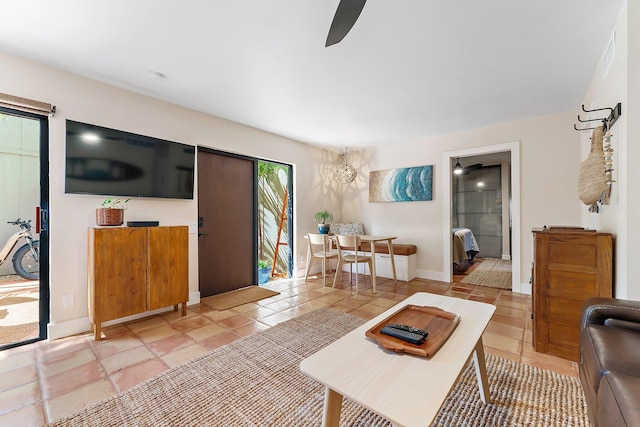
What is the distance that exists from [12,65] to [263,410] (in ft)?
10.5

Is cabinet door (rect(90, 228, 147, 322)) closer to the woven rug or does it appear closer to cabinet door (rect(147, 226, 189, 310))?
cabinet door (rect(147, 226, 189, 310))

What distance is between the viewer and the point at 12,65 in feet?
7.02

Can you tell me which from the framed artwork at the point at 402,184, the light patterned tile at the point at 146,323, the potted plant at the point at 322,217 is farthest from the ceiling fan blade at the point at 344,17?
the potted plant at the point at 322,217

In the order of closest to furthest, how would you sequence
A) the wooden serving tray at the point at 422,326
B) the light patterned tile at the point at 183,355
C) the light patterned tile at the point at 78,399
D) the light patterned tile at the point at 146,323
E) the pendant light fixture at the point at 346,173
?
the wooden serving tray at the point at 422,326
the light patterned tile at the point at 78,399
the light patterned tile at the point at 183,355
the light patterned tile at the point at 146,323
the pendant light fixture at the point at 346,173

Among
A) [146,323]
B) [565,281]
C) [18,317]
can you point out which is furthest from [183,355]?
[565,281]

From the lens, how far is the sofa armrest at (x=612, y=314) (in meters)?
1.29

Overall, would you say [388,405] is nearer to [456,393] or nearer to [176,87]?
[456,393]

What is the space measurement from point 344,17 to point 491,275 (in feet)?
16.1

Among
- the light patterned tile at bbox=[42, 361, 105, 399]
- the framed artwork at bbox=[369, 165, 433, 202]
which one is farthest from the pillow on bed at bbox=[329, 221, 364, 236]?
the light patterned tile at bbox=[42, 361, 105, 399]

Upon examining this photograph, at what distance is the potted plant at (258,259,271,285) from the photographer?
13.8 ft

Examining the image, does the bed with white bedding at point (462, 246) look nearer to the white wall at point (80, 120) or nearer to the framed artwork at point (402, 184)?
the framed artwork at point (402, 184)

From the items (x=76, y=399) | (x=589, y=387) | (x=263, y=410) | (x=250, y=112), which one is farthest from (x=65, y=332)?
(x=589, y=387)

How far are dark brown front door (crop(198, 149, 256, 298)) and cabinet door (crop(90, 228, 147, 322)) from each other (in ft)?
3.11

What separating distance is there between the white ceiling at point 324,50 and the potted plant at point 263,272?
2302mm
